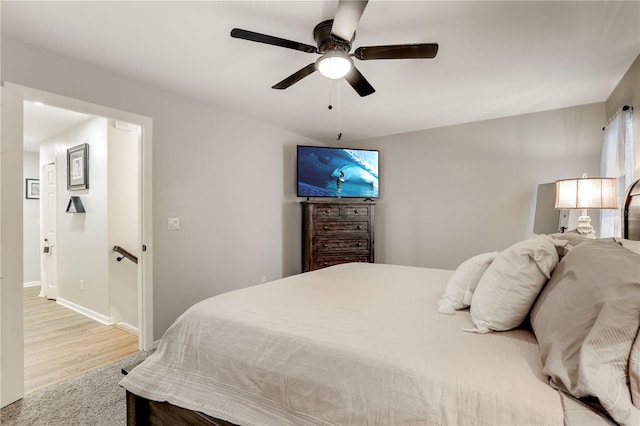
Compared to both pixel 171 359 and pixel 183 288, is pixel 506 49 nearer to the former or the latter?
pixel 171 359

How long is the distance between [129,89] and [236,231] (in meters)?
1.75

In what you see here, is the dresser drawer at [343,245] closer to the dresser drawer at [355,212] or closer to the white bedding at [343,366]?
the dresser drawer at [355,212]

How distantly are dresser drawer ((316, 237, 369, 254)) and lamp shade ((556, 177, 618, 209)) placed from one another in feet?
7.70

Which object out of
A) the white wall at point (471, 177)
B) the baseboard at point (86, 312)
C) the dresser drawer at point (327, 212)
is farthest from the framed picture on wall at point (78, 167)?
the white wall at point (471, 177)

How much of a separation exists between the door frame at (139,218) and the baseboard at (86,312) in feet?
3.47

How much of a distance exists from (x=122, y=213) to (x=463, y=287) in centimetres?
367

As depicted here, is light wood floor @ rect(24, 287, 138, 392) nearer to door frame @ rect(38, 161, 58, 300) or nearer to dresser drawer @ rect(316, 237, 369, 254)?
door frame @ rect(38, 161, 58, 300)

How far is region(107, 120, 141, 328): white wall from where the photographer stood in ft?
11.4

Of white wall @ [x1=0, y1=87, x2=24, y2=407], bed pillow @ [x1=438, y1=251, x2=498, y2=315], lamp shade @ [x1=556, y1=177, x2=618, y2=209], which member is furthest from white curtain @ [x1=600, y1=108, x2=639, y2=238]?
white wall @ [x1=0, y1=87, x2=24, y2=407]

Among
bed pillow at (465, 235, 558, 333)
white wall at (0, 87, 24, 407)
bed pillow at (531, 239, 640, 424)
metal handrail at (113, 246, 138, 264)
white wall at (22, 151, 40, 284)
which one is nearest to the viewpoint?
bed pillow at (531, 239, 640, 424)

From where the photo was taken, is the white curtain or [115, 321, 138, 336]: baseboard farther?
[115, 321, 138, 336]: baseboard

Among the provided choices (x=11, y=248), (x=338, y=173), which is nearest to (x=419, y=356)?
(x=11, y=248)

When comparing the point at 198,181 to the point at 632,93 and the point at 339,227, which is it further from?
the point at 632,93

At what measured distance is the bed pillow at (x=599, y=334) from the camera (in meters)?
0.74
